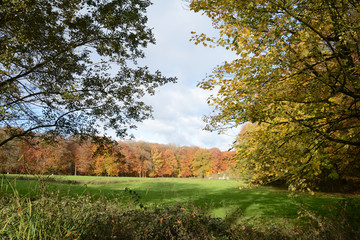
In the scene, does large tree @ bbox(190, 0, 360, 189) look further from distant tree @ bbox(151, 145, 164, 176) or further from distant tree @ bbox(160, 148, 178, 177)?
distant tree @ bbox(160, 148, 178, 177)

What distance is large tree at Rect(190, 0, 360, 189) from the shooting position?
3789mm

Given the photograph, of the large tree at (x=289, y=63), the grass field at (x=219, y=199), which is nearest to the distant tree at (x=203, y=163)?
the grass field at (x=219, y=199)

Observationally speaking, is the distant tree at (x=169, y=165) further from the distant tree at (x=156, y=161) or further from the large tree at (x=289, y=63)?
the large tree at (x=289, y=63)

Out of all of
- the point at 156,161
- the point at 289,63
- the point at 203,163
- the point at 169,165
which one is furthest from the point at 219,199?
the point at 169,165

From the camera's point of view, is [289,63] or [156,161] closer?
[289,63]

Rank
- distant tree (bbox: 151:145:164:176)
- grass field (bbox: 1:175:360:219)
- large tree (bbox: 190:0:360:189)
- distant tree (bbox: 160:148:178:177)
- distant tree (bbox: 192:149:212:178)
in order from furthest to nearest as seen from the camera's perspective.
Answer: distant tree (bbox: 160:148:178:177)
distant tree (bbox: 151:145:164:176)
distant tree (bbox: 192:149:212:178)
grass field (bbox: 1:175:360:219)
large tree (bbox: 190:0:360:189)

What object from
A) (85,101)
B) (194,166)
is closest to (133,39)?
(85,101)

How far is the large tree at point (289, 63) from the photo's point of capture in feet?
12.4

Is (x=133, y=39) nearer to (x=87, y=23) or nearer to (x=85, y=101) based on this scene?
(x=87, y=23)

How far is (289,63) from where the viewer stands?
425 cm

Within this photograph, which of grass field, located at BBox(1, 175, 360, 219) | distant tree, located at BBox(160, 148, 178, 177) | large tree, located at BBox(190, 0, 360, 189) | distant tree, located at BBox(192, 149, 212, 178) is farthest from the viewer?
distant tree, located at BBox(160, 148, 178, 177)

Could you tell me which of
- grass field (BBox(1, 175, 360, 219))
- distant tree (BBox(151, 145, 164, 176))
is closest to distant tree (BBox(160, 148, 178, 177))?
distant tree (BBox(151, 145, 164, 176))

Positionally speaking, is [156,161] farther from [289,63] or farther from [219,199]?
[289,63]

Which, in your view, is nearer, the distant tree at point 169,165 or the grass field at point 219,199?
the grass field at point 219,199
